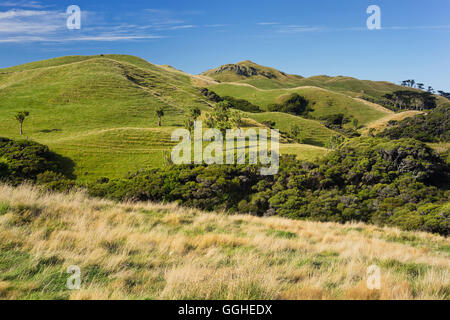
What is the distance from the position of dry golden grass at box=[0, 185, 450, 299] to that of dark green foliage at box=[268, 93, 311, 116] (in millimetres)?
159074

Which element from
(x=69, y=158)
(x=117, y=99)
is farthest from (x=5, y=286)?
(x=117, y=99)

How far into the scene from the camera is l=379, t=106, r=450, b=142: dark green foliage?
77.5 metres

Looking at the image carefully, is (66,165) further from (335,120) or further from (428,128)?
(335,120)

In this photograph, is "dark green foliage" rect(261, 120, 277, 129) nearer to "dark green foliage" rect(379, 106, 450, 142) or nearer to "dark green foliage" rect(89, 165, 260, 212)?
"dark green foliage" rect(379, 106, 450, 142)

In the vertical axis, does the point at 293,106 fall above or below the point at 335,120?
→ above

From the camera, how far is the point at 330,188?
29.2 m

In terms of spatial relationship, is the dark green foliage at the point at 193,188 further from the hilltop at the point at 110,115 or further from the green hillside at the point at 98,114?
the hilltop at the point at 110,115

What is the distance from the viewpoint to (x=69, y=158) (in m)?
58.2

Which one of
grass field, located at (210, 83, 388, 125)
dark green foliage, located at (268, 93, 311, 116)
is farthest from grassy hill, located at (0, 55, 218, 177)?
grass field, located at (210, 83, 388, 125)

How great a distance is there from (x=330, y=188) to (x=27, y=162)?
51.0m

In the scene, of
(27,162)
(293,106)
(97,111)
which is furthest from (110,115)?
(293,106)

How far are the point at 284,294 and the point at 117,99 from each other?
117 metres

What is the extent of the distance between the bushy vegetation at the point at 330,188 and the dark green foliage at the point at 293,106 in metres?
133

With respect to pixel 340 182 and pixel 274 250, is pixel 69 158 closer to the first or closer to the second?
pixel 340 182
